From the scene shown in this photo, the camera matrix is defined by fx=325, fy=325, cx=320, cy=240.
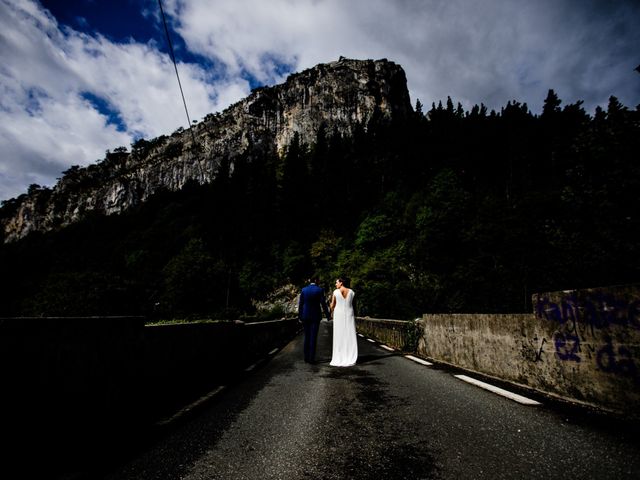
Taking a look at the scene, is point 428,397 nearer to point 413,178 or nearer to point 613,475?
point 613,475

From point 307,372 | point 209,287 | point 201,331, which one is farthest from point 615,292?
point 209,287

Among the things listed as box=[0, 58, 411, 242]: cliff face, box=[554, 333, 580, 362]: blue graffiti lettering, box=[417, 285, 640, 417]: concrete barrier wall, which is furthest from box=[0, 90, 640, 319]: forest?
box=[0, 58, 411, 242]: cliff face

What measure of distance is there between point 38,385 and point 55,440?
445 millimetres

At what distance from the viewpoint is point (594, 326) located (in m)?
3.41

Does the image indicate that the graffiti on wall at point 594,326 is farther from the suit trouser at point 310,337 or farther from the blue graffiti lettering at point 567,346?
the suit trouser at point 310,337

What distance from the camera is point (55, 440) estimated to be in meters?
2.38

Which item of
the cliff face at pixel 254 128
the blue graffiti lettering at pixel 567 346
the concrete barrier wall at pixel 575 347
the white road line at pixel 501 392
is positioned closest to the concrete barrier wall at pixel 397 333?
the concrete barrier wall at pixel 575 347

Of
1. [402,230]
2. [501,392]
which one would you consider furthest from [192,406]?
[402,230]

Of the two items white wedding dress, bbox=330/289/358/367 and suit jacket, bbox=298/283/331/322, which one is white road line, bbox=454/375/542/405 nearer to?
white wedding dress, bbox=330/289/358/367

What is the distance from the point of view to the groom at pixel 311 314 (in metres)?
7.45

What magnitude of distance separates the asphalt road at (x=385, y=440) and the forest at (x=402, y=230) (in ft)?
73.7

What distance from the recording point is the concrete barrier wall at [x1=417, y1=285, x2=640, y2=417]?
10.1ft

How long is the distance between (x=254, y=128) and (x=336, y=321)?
119 m

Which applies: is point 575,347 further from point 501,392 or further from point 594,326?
point 501,392
